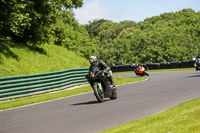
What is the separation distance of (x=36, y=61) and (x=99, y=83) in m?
16.9

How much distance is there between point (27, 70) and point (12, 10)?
484 centimetres

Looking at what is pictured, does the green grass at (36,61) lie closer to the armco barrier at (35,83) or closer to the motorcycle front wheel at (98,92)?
the armco barrier at (35,83)

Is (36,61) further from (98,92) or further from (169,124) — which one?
(169,124)

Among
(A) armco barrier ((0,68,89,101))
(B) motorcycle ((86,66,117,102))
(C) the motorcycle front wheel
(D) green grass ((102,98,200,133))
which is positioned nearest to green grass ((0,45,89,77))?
(A) armco barrier ((0,68,89,101))

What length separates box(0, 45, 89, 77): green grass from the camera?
78.3 ft

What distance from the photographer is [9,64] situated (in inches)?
950

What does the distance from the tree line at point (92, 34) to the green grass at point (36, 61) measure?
3.19 feet

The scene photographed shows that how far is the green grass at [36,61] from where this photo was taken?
78.3ft

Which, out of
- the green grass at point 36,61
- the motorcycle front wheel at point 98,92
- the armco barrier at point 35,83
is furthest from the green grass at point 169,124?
the green grass at point 36,61

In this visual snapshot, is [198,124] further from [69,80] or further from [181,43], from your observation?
[181,43]

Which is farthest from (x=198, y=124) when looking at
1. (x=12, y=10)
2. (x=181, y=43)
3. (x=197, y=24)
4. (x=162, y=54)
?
(x=197, y=24)

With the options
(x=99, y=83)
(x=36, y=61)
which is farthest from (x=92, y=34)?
(x=99, y=83)

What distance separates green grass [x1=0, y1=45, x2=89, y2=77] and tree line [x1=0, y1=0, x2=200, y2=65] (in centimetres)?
97

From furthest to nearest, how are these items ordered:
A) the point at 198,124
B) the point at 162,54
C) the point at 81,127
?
1. the point at 162,54
2. the point at 81,127
3. the point at 198,124
